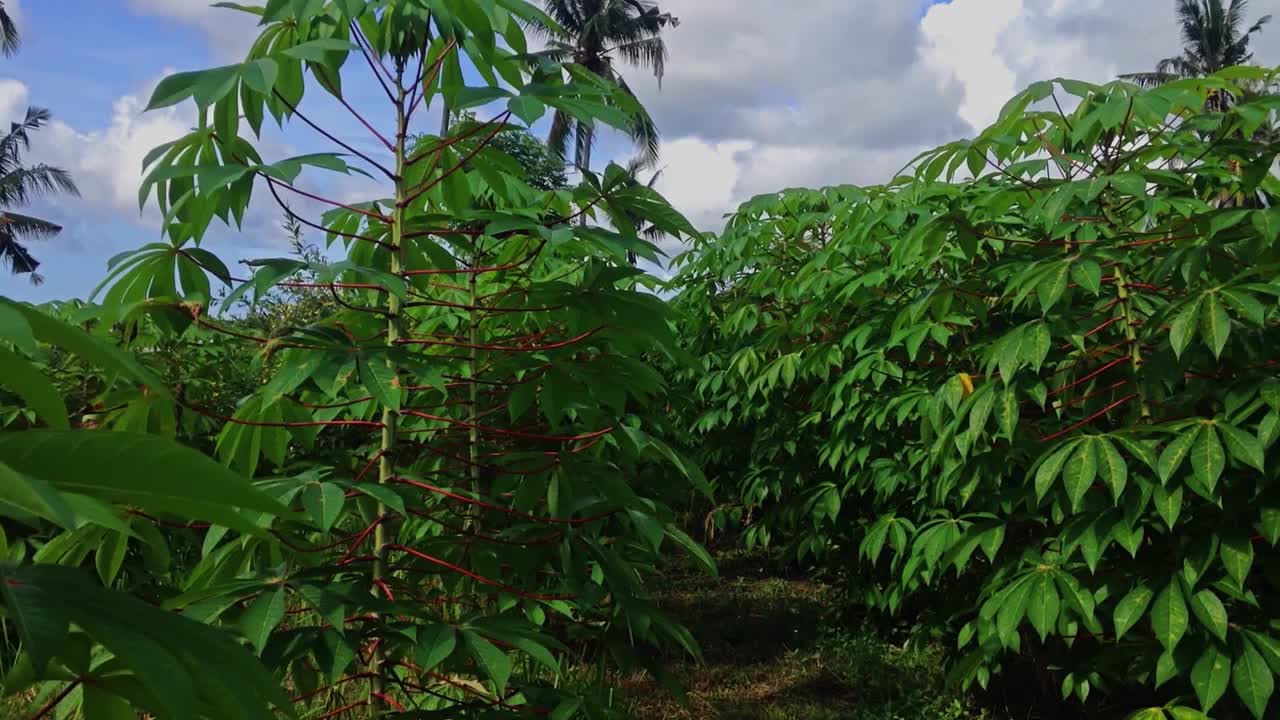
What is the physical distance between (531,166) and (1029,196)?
19632mm

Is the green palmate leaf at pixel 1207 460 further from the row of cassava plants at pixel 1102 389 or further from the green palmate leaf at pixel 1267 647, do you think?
the green palmate leaf at pixel 1267 647

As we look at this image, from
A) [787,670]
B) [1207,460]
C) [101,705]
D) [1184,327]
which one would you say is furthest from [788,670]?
[101,705]

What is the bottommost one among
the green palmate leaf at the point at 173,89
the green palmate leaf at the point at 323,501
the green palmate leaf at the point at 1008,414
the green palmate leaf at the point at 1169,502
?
the green palmate leaf at the point at 1169,502

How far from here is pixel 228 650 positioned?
0.52 metres

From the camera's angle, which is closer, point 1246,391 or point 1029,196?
point 1246,391

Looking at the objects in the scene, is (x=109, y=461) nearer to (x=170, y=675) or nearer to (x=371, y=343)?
(x=170, y=675)

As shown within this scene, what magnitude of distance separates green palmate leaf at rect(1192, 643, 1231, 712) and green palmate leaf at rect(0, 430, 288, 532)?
2.29 m

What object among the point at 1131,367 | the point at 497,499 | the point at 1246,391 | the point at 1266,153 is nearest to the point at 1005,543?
the point at 1131,367

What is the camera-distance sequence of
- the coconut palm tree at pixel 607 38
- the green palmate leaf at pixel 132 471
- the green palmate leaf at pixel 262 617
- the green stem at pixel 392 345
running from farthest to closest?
1. the coconut palm tree at pixel 607 38
2. the green stem at pixel 392 345
3. the green palmate leaf at pixel 262 617
4. the green palmate leaf at pixel 132 471

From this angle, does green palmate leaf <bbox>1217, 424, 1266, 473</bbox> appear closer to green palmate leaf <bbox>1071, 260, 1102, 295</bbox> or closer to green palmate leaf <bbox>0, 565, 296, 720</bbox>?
green palmate leaf <bbox>1071, 260, 1102, 295</bbox>

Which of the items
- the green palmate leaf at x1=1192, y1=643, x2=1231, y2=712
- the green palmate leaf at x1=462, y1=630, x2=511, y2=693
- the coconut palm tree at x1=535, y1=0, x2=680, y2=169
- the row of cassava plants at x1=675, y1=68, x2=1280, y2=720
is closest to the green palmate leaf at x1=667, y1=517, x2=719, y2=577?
the green palmate leaf at x1=462, y1=630, x2=511, y2=693

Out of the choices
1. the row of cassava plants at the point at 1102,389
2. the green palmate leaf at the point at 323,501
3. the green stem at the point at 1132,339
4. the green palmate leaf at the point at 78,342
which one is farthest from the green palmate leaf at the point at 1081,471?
the green palmate leaf at the point at 78,342

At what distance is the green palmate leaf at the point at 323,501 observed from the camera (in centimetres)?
126

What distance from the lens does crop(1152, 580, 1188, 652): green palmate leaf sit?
6.84 ft
